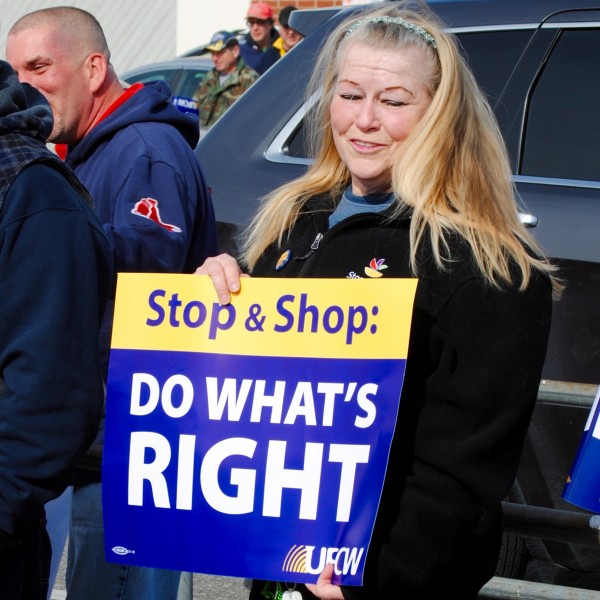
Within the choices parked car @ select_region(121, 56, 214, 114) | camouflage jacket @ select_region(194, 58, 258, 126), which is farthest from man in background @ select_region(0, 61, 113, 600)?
parked car @ select_region(121, 56, 214, 114)

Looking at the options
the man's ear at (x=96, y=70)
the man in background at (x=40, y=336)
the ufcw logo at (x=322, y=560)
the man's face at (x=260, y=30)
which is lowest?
the ufcw logo at (x=322, y=560)

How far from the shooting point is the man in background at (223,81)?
12031 mm

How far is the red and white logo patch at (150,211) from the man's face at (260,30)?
9594 millimetres

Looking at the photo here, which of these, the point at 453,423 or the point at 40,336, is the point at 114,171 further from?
the point at 453,423

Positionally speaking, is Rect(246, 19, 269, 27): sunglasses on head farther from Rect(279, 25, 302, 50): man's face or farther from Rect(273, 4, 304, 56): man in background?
Rect(279, 25, 302, 50): man's face

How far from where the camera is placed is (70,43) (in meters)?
3.91

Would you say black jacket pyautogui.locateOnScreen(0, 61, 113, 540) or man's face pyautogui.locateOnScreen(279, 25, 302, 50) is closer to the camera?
black jacket pyautogui.locateOnScreen(0, 61, 113, 540)

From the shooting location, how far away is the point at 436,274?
2.20 m

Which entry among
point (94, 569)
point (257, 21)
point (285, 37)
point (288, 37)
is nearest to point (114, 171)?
point (94, 569)

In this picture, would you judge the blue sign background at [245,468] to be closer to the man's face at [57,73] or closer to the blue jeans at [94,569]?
the blue jeans at [94,569]

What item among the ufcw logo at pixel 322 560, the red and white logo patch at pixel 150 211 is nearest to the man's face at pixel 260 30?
the red and white logo patch at pixel 150 211

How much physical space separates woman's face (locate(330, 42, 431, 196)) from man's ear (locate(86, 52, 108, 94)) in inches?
65.7

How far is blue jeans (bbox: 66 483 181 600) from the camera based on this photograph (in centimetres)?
314

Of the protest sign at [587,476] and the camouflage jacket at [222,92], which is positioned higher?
the camouflage jacket at [222,92]
